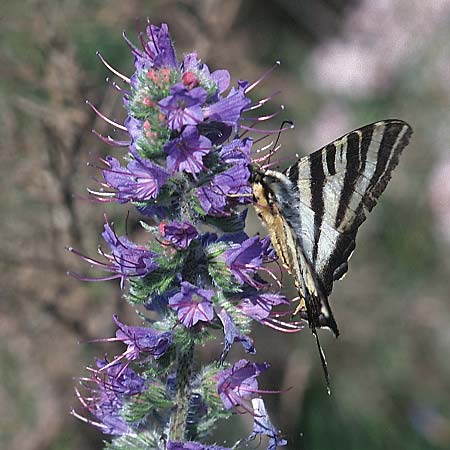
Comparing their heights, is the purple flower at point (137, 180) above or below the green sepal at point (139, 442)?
above

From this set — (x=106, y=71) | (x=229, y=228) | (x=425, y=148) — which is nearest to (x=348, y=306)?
(x=425, y=148)

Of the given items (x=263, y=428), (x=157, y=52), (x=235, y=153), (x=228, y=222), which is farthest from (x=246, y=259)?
(x=157, y=52)

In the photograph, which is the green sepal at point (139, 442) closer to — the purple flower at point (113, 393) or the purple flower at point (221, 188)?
the purple flower at point (113, 393)

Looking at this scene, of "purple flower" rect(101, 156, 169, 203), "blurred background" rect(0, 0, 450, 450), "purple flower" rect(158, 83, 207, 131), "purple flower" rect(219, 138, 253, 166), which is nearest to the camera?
"purple flower" rect(158, 83, 207, 131)

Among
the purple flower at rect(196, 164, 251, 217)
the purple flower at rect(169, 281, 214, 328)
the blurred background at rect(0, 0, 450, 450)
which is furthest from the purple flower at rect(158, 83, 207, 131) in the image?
the blurred background at rect(0, 0, 450, 450)

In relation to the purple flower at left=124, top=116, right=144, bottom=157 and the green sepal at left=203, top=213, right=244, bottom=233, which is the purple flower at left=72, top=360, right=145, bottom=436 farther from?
the purple flower at left=124, top=116, right=144, bottom=157

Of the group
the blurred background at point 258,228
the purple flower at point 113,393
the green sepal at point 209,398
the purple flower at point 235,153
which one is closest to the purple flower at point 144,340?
the purple flower at point 113,393
